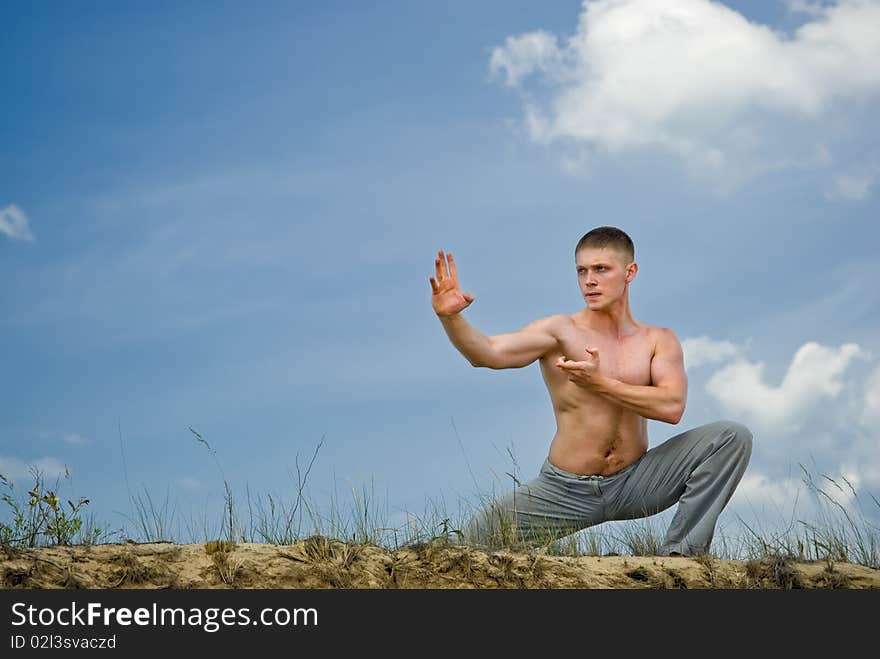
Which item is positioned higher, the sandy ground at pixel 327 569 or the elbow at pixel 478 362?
the elbow at pixel 478 362

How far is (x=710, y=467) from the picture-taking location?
662 cm

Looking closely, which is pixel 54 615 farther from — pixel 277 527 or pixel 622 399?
pixel 622 399

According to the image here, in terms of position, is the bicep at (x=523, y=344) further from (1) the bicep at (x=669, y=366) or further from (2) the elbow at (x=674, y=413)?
(2) the elbow at (x=674, y=413)

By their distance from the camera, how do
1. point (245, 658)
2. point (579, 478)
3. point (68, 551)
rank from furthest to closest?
point (579, 478)
point (68, 551)
point (245, 658)

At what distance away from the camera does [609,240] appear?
22.2 ft

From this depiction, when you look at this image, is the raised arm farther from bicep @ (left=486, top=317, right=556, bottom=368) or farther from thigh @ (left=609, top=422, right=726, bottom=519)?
thigh @ (left=609, top=422, right=726, bottom=519)

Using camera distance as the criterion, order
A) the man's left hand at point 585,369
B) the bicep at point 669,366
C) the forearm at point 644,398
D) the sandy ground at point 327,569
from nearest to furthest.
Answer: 1. the sandy ground at point 327,569
2. the man's left hand at point 585,369
3. the forearm at point 644,398
4. the bicep at point 669,366

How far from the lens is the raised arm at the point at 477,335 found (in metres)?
6.20

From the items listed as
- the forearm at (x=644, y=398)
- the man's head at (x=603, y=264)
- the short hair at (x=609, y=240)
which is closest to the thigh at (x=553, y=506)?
the forearm at (x=644, y=398)

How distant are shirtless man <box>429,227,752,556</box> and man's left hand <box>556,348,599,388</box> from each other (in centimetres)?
16

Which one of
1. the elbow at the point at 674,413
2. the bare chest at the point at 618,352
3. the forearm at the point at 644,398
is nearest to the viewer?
the forearm at the point at 644,398

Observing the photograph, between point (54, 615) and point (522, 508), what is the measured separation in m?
3.40

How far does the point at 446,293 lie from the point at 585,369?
100 centimetres

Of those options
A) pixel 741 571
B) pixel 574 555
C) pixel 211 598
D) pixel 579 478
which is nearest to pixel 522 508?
pixel 579 478
